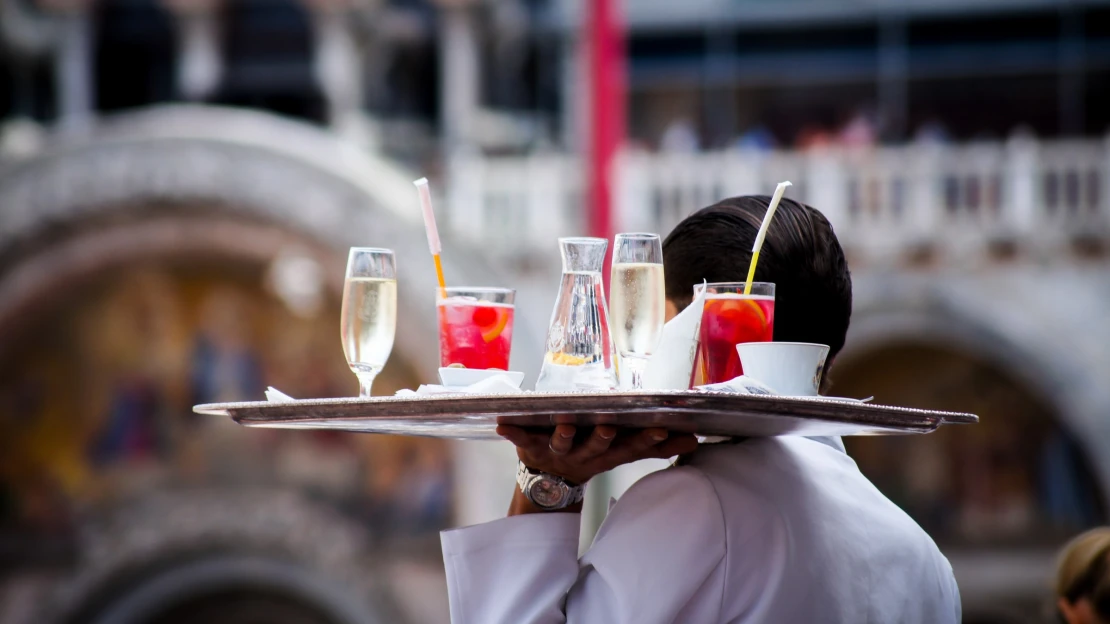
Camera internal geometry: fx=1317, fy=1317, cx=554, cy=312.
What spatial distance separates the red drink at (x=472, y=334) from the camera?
1.86 meters

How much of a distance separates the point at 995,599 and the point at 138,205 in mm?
8076

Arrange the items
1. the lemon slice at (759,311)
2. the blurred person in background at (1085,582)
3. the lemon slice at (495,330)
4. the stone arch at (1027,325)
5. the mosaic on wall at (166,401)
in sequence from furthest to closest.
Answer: the mosaic on wall at (166,401), the stone arch at (1027,325), the blurred person in background at (1085,582), the lemon slice at (495,330), the lemon slice at (759,311)

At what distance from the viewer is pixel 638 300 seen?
1.73 meters

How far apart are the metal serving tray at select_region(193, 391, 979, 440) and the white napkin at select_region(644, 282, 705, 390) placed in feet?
0.27

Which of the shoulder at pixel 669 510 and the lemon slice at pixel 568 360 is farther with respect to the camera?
the lemon slice at pixel 568 360

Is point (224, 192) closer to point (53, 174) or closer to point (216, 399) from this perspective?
point (53, 174)

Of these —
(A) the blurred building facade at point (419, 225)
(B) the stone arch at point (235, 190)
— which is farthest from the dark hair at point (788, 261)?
(B) the stone arch at point (235, 190)

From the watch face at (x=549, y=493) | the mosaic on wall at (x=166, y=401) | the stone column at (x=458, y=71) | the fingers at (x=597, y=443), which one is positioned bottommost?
the mosaic on wall at (x=166, y=401)

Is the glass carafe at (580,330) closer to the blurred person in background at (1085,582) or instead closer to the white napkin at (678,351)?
the white napkin at (678,351)

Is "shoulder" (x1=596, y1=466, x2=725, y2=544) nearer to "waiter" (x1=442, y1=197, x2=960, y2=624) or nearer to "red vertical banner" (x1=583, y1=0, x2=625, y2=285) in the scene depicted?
"waiter" (x1=442, y1=197, x2=960, y2=624)

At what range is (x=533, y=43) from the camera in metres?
13.6

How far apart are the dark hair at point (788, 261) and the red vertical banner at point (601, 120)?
4.27 meters

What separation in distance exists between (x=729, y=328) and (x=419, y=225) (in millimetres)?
8648

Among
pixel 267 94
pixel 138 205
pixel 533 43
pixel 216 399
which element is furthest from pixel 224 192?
pixel 533 43
